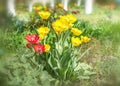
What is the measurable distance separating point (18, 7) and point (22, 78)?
106 inches

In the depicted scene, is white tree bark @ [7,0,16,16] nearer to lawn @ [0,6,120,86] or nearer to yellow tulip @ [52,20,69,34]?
lawn @ [0,6,120,86]

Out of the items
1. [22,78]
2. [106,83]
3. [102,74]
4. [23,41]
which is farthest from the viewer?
[23,41]

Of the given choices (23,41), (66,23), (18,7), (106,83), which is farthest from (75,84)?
(18,7)

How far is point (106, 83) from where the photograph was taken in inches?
172

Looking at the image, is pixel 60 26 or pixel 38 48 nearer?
pixel 38 48

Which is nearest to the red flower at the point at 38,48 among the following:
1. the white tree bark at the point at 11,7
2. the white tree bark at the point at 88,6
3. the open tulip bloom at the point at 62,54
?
the open tulip bloom at the point at 62,54

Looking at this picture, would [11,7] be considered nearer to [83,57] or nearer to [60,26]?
[83,57]

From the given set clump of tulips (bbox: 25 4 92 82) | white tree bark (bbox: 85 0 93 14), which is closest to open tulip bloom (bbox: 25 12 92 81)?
clump of tulips (bbox: 25 4 92 82)

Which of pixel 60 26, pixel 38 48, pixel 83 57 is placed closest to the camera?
pixel 38 48

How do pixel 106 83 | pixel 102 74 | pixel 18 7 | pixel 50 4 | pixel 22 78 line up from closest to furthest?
pixel 22 78 < pixel 106 83 < pixel 102 74 < pixel 18 7 < pixel 50 4

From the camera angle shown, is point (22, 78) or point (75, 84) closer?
point (22, 78)

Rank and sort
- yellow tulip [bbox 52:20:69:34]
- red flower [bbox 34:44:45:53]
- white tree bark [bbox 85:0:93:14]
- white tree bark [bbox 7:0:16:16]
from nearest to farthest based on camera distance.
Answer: red flower [bbox 34:44:45:53]
yellow tulip [bbox 52:20:69:34]
white tree bark [bbox 7:0:16:16]
white tree bark [bbox 85:0:93:14]

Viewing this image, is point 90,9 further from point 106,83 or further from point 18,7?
point 106,83

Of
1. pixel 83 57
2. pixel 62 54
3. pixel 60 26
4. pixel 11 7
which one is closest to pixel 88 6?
pixel 11 7
